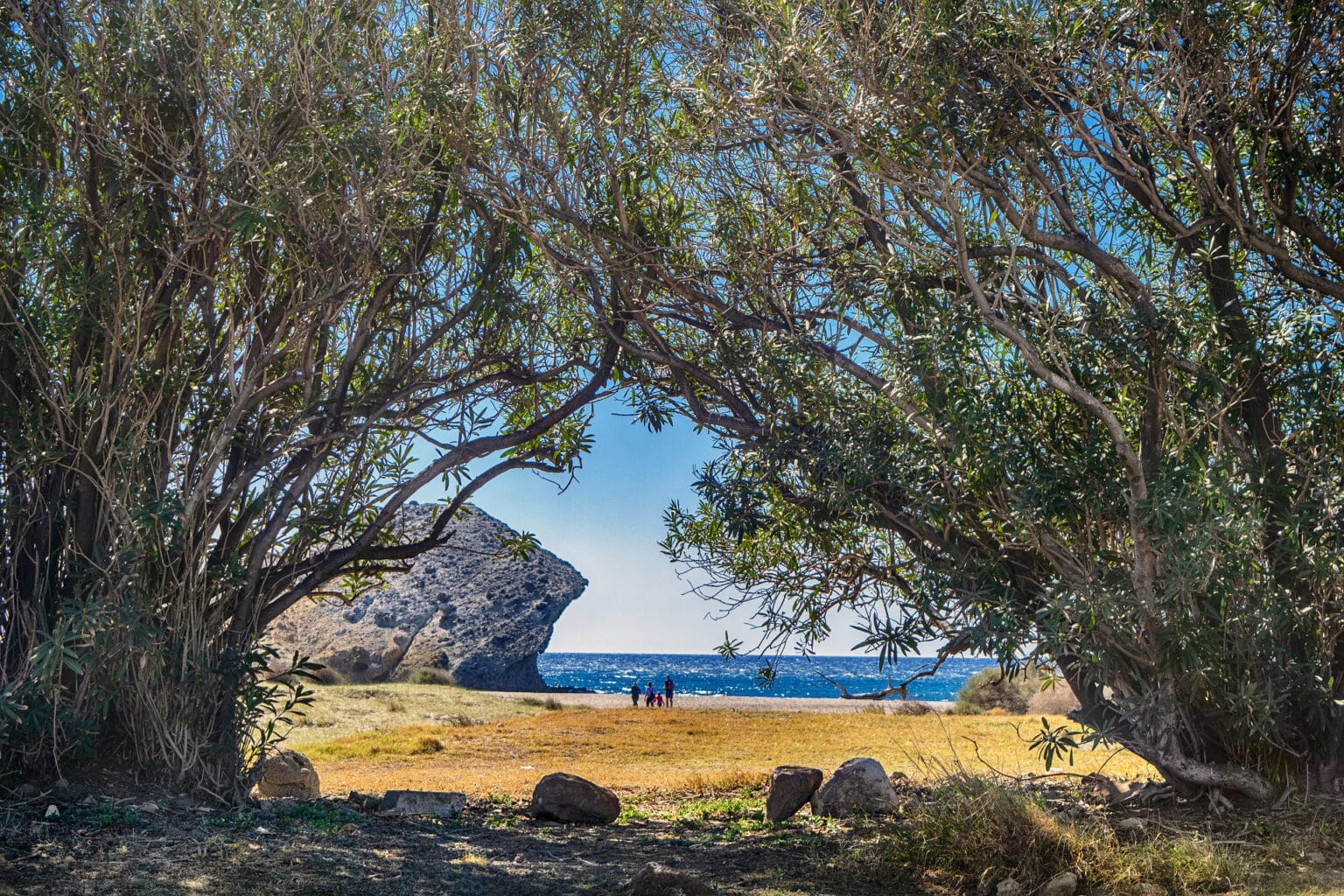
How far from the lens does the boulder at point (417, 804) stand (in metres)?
8.72

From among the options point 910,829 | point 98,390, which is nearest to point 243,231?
point 98,390

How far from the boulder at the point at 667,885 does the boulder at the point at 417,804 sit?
3.58 meters

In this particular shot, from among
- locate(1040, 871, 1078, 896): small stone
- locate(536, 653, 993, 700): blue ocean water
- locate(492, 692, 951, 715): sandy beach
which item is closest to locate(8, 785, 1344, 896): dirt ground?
locate(1040, 871, 1078, 896): small stone

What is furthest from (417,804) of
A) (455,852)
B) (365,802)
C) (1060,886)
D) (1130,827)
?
(1130,827)

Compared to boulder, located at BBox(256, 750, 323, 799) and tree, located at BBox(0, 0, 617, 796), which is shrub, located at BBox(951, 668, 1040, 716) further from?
tree, located at BBox(0, 0, 617, 796)

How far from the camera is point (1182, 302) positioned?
6605 mm

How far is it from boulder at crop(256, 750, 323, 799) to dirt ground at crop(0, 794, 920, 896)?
302 cm

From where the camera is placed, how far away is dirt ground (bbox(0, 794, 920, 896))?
5.80 m

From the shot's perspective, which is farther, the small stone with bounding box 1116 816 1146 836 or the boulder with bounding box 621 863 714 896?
the small stone with bounding box 1116 816 1146 836

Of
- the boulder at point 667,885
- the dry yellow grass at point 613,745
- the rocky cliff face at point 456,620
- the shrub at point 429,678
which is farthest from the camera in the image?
the rocky cliff face at point 456,620

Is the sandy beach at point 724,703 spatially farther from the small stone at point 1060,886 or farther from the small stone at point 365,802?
the small stone at point 1060,886

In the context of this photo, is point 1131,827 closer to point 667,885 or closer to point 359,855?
point 667,885

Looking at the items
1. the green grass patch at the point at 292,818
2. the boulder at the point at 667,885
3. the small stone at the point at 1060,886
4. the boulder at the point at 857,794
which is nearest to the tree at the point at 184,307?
the green grass patch at the point at 292,818

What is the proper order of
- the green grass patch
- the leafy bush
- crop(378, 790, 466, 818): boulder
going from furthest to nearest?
crop(378, 790, 466, 818): boulder, the green grass patch, the leafy bush
